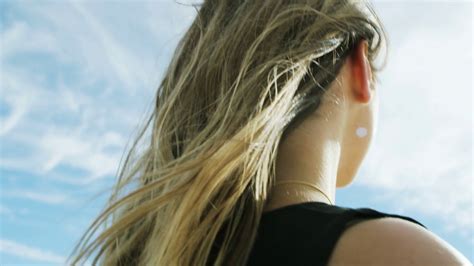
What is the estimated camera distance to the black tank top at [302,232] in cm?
194

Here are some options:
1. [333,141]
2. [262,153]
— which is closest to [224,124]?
[262,153]

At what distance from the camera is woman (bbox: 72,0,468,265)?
1.98 metres

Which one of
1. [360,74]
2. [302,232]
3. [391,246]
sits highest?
[360,74]

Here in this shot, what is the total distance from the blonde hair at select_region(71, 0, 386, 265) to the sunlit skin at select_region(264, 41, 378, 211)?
0.13 ft

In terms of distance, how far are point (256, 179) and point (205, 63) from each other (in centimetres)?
55

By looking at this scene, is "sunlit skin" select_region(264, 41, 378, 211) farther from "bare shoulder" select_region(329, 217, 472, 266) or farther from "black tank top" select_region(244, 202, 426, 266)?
"bare shoulder" select_region(329, 217, 472, 266)

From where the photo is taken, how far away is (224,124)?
89.5 inches

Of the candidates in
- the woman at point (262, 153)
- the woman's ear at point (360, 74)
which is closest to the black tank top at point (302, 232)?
the woman at point (262, 153)

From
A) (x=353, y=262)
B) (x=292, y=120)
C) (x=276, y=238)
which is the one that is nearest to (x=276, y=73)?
(x=292, y=120)

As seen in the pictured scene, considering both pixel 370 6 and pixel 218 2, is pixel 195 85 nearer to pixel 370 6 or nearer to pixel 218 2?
pixel 218 2

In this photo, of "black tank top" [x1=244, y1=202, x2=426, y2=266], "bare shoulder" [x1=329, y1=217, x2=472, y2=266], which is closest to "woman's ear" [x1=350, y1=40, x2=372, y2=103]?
"black tank top" [x1=244, y1=202, x2=426, y2=266]

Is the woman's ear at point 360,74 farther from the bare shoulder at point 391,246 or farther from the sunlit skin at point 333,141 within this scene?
the bare shoulder at point 391,246

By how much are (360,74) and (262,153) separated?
1.95 ft

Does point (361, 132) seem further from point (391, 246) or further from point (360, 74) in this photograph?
point (391, 246)
